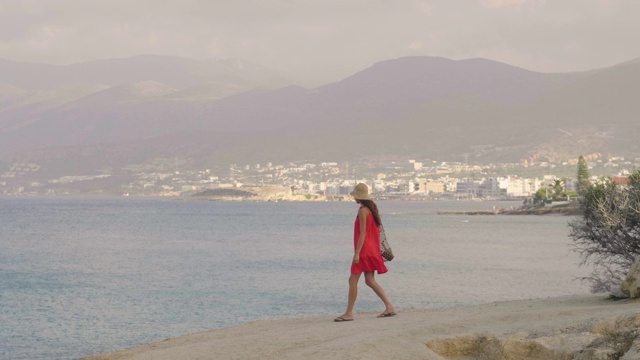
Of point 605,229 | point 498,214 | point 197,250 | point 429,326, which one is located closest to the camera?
point 429,326

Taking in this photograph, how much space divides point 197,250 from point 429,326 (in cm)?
5112

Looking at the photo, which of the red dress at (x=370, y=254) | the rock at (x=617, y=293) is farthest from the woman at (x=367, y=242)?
the rock at (x=617, y=293)

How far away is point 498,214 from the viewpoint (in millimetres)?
150250

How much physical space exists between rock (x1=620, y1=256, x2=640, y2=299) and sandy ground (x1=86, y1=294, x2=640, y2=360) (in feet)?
0.53

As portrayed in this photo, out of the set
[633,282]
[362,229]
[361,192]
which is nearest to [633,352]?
[633,282]

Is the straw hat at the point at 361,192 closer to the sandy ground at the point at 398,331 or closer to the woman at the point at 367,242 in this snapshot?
the woman at the point at 367,242

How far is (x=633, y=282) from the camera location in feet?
48.7

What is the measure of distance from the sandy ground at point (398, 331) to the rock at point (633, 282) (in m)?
0.16

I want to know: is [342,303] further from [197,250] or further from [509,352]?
[197,250]

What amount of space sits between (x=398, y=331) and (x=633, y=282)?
3.74 m

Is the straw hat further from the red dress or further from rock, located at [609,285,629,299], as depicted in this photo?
rock, located at [609,285,629,299]

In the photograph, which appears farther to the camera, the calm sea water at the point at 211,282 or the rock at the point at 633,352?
the calm sea water at the point at 211,282

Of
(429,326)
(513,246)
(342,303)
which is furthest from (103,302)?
(513,246)

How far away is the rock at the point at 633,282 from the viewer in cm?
1475
